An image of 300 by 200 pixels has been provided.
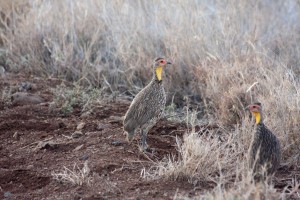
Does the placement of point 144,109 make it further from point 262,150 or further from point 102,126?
point 262,150

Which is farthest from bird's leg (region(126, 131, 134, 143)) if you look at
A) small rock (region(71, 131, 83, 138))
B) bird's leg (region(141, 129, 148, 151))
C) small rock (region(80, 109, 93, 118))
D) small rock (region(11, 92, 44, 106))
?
small rock (region(11, 92, 44, 106))

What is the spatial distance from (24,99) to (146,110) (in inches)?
98.6

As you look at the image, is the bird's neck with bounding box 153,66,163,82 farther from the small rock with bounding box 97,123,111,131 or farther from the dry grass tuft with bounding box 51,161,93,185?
the dry grass tuft with bounding box 51,161,93,185

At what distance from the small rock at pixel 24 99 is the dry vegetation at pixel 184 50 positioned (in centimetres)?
100

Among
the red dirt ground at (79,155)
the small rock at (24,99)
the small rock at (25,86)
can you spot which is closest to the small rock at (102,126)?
the red dirt ground at (79,155)

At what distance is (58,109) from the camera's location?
29.4 ft

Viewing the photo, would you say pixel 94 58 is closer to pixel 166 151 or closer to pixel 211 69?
pixel 211 69

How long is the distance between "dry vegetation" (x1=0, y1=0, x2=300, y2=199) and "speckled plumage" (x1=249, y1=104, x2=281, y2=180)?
1009mm

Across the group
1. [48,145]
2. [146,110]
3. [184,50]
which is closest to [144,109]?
[146,110]

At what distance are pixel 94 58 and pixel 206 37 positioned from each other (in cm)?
181

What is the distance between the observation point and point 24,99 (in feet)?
30.7

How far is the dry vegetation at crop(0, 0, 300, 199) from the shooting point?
320 inches

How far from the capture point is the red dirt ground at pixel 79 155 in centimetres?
620

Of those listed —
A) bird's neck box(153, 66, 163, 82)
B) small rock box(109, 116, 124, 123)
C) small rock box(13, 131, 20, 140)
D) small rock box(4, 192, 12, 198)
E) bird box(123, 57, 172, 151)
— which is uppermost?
bird's neck box(153, 66, 163, 82)
